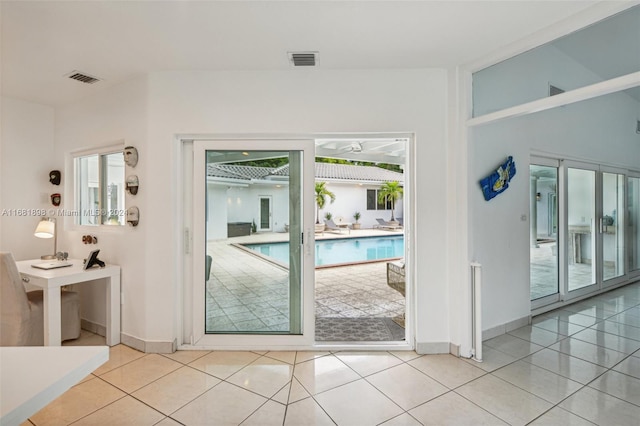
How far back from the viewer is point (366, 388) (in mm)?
2264

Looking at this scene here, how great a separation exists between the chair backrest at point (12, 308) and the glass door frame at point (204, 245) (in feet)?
4.71

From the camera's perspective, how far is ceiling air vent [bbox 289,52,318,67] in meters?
2.54

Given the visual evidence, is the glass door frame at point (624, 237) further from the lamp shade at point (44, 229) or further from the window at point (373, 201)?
the window at point (373, 201)

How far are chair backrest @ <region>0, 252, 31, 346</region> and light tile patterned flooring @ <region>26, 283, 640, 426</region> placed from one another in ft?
2.61

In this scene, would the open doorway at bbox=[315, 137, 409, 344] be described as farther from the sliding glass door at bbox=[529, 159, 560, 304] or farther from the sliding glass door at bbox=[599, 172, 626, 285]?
the sliding glass door at bbox=[599, 172, 626, 285]

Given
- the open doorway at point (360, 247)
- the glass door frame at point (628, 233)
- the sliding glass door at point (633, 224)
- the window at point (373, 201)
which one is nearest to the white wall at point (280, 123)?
the open doorway at point (360, 247)

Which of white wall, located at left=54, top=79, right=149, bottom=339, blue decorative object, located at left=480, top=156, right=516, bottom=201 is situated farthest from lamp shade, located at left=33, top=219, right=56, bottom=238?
blue decorative object, located at left=480, top=156, right=516, bottom=201

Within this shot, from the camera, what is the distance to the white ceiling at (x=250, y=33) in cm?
196

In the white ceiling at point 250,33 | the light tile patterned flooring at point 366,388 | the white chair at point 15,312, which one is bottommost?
the light tile patterned flooring at point 366,388

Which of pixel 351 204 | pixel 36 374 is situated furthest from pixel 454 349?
pixel 351 204

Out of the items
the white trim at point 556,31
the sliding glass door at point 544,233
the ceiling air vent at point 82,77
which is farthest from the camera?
the sliding glass door at point 544,233

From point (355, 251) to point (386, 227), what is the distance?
6.06 metres

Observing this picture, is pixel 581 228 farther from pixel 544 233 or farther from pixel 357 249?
pixel 357 249

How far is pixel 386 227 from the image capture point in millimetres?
15078
